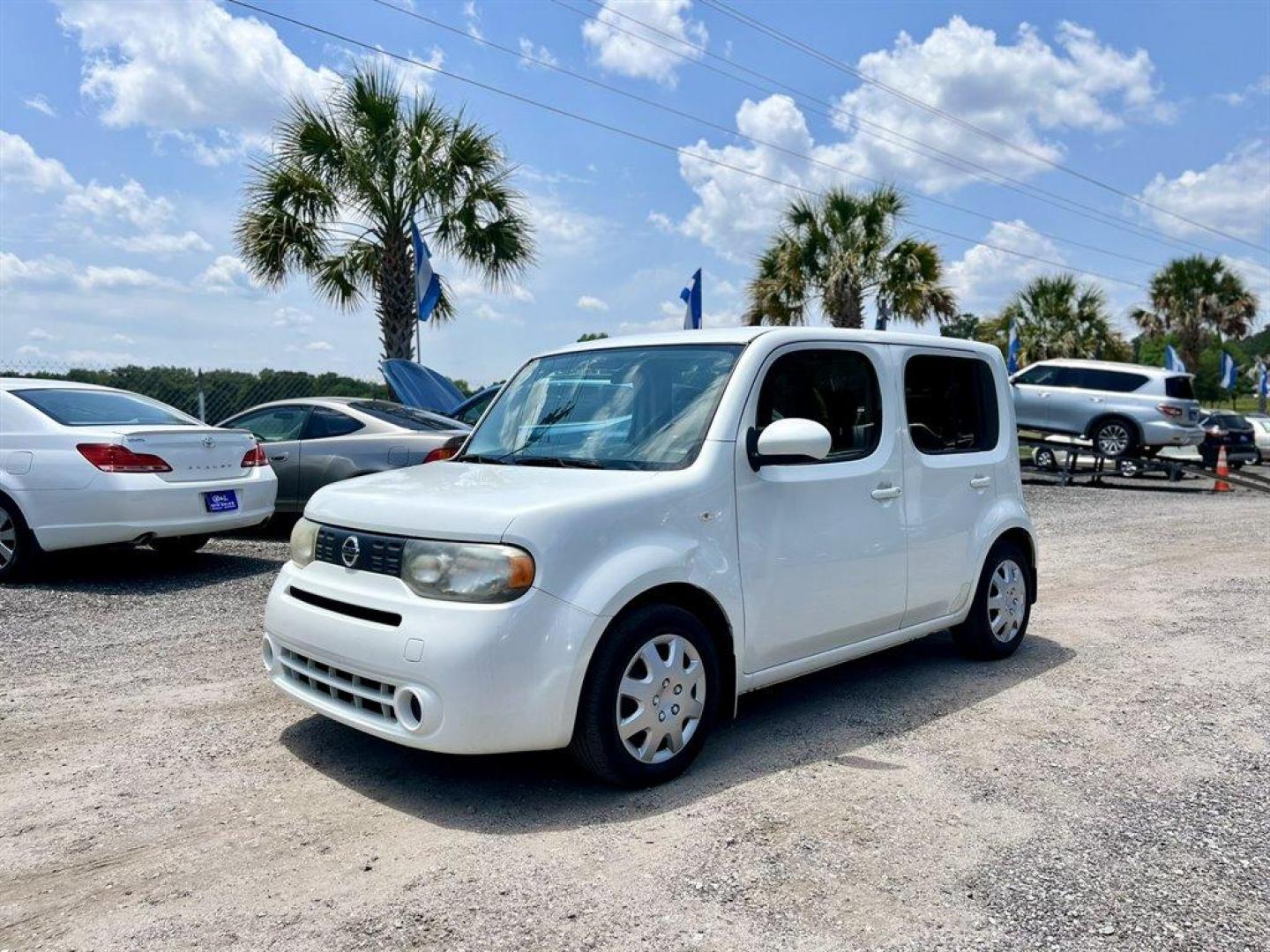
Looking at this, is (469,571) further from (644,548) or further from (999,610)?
(999,610)

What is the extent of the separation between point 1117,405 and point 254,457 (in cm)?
1503

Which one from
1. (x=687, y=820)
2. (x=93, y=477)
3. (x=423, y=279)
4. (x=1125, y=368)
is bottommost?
(x=687, y=820)

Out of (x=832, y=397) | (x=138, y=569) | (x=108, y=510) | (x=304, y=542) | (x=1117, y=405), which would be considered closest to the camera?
(x=304, y=542)

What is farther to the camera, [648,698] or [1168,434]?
[1168,434]

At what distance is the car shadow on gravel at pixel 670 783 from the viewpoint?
136 inches

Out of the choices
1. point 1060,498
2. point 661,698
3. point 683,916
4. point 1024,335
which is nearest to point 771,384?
point 661,698

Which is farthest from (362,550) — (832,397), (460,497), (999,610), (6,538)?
(6,538)

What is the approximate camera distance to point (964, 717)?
448 centimetres

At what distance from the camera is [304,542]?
3943 mm

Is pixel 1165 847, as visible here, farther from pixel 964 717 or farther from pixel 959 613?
pixel 959 613

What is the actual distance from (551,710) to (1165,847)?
206 cm

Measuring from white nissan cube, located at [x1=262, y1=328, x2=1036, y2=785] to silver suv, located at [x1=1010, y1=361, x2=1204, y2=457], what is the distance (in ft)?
44.3

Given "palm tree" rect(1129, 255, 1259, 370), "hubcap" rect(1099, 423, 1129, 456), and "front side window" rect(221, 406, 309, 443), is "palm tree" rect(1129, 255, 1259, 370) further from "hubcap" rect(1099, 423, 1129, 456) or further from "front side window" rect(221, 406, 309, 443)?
"front side window" rect(221, 406, 309, 443)

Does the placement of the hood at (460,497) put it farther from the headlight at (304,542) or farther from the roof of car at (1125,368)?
the roof of car at (1125,368)
